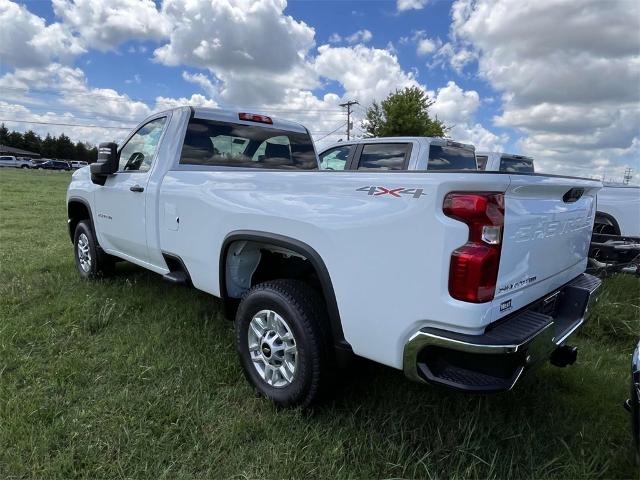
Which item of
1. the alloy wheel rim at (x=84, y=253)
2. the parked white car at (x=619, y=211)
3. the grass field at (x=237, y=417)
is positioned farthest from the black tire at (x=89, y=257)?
the parked white car at (x=619, y=211)

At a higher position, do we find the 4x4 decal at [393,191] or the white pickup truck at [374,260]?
the 4x4 decal at [393,191]

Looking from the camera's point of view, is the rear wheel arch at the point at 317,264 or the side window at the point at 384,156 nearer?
the rear wheel arch at the point at 317,264

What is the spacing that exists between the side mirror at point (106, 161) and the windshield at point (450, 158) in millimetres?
4263

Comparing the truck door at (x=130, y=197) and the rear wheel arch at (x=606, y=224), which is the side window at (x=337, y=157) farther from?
the rear wheel arch at (x=606, y=224)

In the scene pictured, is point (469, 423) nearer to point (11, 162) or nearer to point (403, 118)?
point (403, 118)

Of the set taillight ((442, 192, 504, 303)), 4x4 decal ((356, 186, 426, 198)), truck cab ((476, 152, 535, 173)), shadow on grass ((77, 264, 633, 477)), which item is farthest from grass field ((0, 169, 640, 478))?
truck cab ((476, 152, 535, 173))

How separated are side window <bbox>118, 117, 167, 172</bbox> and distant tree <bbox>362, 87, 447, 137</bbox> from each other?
80.9ft

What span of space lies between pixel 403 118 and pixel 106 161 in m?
26.2

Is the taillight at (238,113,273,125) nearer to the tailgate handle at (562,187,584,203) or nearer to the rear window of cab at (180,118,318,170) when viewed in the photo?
the rear window of cab at (180,118,318,170)

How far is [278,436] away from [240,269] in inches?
46.8

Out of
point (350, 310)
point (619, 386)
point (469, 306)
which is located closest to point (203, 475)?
point (350, 310)

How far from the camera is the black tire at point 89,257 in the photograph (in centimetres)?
509

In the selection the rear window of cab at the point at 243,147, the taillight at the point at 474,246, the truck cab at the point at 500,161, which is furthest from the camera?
the truck cab at the point at 500,161

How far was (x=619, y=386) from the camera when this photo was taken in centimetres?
320
